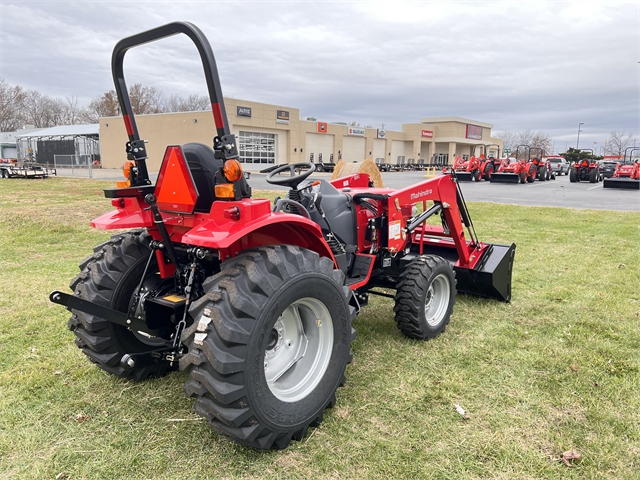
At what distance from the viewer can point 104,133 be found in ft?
138

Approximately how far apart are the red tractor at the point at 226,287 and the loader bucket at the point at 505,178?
80.7ft

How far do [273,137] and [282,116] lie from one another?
6.88 ft

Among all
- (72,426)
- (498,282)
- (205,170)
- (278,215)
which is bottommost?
(72,426)

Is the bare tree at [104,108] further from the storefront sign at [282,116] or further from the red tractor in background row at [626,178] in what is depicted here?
the red tractor in background row at [626,178]

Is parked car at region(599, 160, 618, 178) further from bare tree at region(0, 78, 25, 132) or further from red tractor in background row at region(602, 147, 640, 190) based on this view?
bare tree at region(0, 78, 25, 132)

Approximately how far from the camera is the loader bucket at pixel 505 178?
85.7 ft

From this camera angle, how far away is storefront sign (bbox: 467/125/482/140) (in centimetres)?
6788

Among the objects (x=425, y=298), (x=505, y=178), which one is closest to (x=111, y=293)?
(x=425, y=298)

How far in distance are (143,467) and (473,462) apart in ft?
5.79

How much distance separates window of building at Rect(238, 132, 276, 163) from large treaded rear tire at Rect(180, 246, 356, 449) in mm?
37540

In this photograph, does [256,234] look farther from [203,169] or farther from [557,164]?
[557,164]

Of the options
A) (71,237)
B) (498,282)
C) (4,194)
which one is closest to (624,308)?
(498,282)

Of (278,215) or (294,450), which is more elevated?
(278,215)

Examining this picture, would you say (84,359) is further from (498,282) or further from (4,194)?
(4,194)
